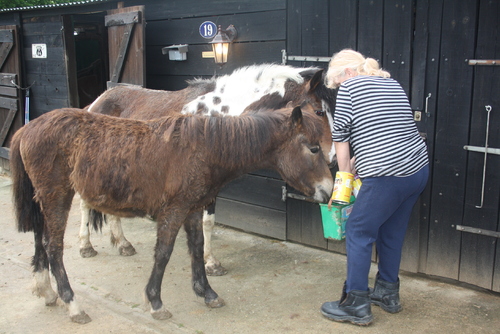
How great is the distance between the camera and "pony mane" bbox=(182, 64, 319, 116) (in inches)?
163

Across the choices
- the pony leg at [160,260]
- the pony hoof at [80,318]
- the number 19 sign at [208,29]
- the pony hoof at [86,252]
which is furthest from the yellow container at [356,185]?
the pony hoof at [86,252]

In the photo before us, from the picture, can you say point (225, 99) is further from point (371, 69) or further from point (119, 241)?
point (119, 241)

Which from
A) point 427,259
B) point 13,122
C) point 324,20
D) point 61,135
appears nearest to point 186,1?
point 324,20

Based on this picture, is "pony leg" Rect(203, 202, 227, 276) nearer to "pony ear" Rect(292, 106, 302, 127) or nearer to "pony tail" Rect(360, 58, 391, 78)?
"pony ear" Rect(292, 106, 302, 127)

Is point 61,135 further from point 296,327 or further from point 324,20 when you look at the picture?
point 324,20

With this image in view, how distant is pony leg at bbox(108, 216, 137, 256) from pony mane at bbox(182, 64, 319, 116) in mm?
1480

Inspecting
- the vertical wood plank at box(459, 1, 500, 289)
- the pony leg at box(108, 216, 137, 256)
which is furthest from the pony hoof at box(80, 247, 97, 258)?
the vertical wood plank at box(459, 1, 500, 289)

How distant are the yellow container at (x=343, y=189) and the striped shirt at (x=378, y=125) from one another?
0.11m

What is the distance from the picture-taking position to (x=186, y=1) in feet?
18.8

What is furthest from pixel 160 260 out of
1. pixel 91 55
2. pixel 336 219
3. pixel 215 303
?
pixel 91 55

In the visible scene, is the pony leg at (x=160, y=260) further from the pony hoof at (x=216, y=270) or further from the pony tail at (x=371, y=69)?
the pony tail at (x=371, y=69)

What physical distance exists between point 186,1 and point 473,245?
4.23m

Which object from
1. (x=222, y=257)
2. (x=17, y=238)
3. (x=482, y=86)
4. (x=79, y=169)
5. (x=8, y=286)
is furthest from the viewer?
(x=17, y=238)

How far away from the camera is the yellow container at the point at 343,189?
3.14m
